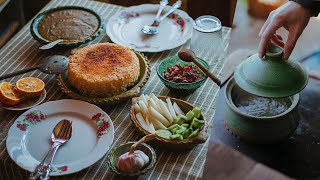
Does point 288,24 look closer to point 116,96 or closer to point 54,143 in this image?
point 116,96

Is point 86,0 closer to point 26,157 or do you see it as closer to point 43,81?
point 43,81

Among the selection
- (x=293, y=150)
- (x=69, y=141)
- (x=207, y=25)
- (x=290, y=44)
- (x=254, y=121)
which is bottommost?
(x=293, y=150)

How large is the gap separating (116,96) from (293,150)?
29.7 inches

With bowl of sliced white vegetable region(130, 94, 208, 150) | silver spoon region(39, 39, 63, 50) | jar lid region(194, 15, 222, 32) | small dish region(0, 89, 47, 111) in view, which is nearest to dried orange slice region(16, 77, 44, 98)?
small dish region(0, 89, 47, 111)

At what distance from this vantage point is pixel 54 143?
3.72 ft

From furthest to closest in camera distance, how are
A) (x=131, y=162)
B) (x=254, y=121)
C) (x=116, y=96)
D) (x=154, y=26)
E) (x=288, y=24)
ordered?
(x=154, y=26) < (x=254, y=121) < (x=116, y=96) < (x=288, y=24) < (x=131, y=162)

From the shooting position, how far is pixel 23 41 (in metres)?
1.57

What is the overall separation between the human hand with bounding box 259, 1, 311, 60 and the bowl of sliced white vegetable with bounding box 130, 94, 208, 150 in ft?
0.79

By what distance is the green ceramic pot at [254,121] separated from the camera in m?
1.36

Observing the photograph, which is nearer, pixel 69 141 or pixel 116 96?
pixel 69 141

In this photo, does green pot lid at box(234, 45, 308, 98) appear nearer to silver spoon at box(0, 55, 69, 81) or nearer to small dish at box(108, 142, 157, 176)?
small dish at box(108, 142, 157, 176)

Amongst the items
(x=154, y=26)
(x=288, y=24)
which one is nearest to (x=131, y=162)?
(x=288, y=24)

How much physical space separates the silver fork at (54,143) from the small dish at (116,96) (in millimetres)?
105

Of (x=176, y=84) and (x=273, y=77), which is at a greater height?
(x=273, y=77)
